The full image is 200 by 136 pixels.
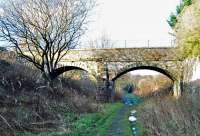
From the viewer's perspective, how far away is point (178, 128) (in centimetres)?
1006

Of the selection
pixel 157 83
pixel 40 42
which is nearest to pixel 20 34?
pixel 40 42

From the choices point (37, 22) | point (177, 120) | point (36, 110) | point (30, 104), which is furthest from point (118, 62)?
point (177, 120)

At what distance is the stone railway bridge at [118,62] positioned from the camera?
3250 cm

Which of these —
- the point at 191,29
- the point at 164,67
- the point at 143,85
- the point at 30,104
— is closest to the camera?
the point at 30,104

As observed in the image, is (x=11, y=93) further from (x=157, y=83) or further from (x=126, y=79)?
(x=126, y=79)

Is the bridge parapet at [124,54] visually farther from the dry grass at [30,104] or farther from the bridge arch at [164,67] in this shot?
the dry grass at [30,104]

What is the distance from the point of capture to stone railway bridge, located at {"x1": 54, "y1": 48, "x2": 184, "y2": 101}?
3250 cm

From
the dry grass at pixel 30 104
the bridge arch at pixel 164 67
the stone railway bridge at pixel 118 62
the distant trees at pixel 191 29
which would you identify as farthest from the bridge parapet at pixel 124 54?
the dry grass at pixel 30 104

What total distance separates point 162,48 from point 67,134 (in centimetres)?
2170

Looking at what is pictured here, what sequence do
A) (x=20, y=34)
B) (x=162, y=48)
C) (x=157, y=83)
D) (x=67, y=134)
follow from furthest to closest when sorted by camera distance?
1. (x=157, y=83)
2. (x=162, y=48)
3. (x=20, y=34)
4. (x=67, y=134)

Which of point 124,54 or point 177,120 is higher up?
point 124,54

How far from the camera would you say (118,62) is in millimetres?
33781

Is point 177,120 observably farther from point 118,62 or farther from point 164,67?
point 118,62

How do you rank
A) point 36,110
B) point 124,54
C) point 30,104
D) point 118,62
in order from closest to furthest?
point 36,110 → point 30,104 → point 124,54 → point 118,62
